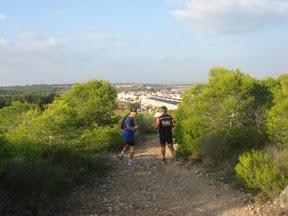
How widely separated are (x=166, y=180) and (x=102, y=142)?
5.50 m

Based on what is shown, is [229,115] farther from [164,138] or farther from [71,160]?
[71,160]

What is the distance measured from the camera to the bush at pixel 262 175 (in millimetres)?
9281

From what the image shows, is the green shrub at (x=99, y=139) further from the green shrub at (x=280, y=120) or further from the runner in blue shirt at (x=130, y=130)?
the green shrub at (x=280, y=120)

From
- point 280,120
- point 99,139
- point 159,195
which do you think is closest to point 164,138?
point 99,139

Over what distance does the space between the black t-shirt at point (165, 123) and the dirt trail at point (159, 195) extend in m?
1.36

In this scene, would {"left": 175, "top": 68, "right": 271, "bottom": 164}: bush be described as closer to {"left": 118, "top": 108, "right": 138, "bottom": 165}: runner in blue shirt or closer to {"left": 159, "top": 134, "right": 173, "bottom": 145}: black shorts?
{"left": 159, "top": 134, "right": 173, "bottom": 145}: black shorts

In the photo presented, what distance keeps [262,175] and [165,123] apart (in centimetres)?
528

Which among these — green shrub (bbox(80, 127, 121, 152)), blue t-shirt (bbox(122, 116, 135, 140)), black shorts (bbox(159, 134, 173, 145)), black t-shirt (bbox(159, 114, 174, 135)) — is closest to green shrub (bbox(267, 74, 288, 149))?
black t-shirt (bbox(159, 114, 174, 135))

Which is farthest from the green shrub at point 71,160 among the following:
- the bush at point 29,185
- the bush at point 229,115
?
the bush at point 229,115

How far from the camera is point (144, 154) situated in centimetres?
1612

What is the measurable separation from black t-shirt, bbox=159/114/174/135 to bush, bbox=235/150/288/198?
14.4ft

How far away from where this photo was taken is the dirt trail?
904cm

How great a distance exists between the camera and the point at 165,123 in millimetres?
14305

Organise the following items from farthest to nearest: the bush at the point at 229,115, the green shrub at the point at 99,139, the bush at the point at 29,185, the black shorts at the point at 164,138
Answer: the green shrub at the point at 99,139, the black shorts at the point at 164,138, the bush at the point at 229,115, the bush at the point at 29,185
